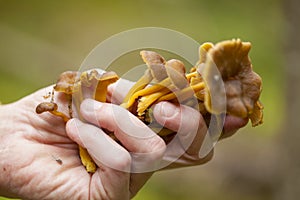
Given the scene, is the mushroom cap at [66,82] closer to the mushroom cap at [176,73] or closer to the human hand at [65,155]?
the human hand at [65,155]

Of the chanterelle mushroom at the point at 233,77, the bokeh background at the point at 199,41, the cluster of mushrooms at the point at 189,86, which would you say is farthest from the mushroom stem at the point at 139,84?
the bokeh background at the point at 199,41

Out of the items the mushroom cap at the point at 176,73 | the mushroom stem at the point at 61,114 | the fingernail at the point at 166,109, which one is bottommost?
the mushroom stem at the point at 61,114

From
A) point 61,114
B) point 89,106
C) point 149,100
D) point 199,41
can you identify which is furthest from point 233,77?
point 199,41

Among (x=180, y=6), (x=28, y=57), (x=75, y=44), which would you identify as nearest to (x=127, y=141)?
(x=28, y=57)

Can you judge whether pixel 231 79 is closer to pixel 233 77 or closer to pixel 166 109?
pixel 233 77

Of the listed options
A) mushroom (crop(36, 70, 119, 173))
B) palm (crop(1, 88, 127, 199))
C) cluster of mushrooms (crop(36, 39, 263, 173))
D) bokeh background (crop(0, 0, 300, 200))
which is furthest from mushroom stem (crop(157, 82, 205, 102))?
bokeh background (crop(0, 0, 300, 200))

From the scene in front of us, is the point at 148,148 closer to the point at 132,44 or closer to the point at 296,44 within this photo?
the point at 296,44
